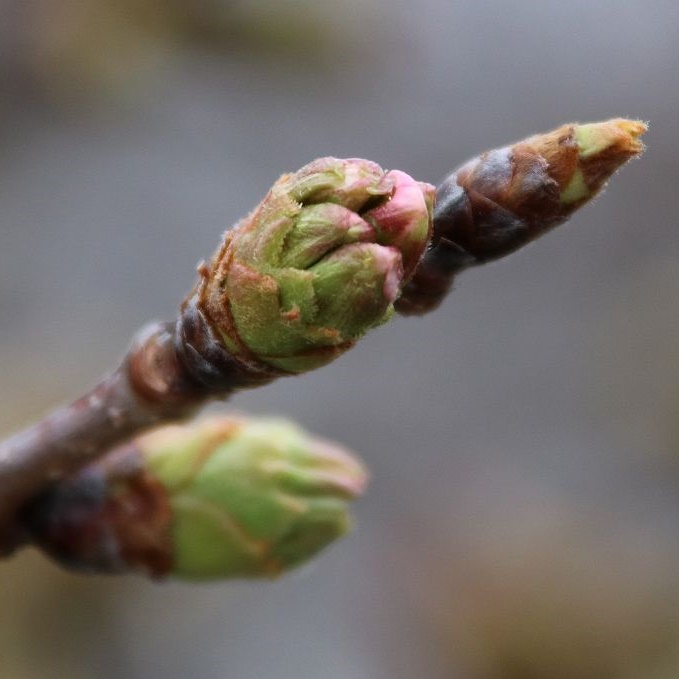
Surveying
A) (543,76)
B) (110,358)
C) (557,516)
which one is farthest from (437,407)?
(543,76)

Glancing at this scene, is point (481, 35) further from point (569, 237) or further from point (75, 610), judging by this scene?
point (75, 610)

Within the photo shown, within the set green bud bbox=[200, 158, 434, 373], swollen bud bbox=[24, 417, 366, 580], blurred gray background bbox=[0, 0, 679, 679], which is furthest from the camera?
blurred gray background bbox=[0, 0, 679, 679]

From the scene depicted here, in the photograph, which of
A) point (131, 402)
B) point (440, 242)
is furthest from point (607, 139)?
point (131, 402)

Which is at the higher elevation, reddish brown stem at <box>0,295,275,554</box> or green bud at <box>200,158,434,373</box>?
reddish brown stem at <box>0,295,275,554</box>

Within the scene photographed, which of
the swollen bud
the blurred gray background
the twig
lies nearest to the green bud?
the twig

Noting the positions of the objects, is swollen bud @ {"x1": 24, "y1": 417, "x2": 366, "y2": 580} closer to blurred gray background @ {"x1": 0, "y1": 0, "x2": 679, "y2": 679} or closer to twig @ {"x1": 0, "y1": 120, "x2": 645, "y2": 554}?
twig @ {"x1": 0, "y1": 120, "x2": 645, "y2": 554}

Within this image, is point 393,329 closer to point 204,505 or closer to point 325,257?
point 204,505
